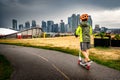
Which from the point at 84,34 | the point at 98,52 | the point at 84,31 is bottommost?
the point at 98,52

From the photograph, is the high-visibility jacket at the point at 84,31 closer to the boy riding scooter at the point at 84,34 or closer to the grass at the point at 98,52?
the boy riding scooter at the point at 84,34

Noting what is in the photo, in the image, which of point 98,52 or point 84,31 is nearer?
point 84,31

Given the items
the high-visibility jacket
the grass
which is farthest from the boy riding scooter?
the grass

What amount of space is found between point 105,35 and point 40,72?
44.9 ft

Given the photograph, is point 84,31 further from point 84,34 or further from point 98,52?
point 98,52

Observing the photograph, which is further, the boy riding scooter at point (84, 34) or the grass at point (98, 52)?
the grass at point (98, 52)

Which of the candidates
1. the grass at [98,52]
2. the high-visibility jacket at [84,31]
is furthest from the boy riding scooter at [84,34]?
the grass at [98,52]

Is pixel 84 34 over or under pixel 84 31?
under

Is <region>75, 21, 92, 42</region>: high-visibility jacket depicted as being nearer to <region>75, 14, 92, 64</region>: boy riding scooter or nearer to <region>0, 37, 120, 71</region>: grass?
<region>75, 14, 92, 64</region>: boy riding scooter

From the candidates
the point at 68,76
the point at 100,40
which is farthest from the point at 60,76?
the point at 100,40

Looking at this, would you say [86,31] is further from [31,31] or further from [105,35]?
[31,31]

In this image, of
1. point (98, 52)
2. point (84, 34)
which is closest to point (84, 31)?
point (84, 34)

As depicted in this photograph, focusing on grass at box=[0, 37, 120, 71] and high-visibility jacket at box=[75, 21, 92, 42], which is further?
grass at box=[0, 37, 120, 71]

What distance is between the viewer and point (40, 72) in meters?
8.33
